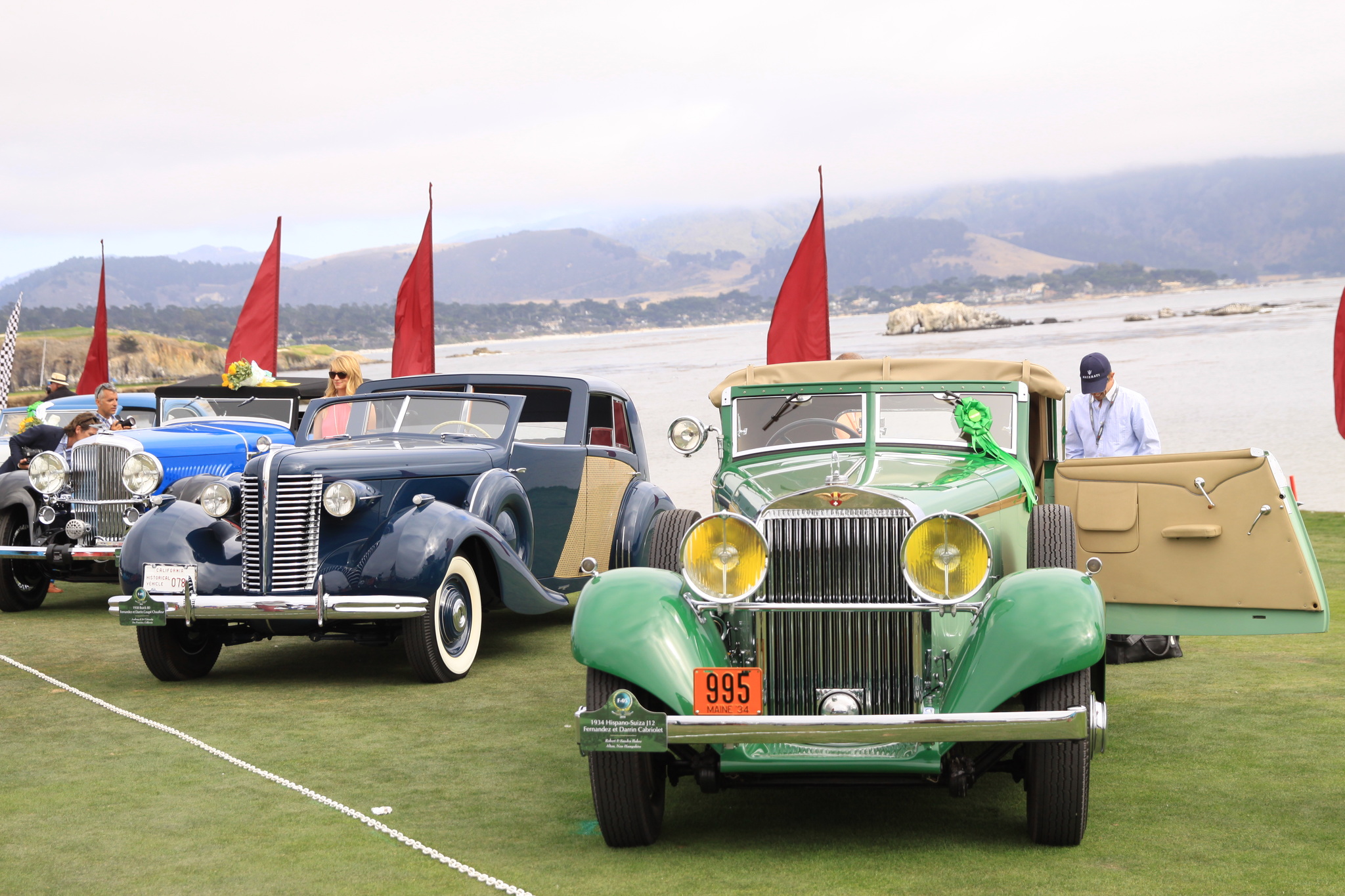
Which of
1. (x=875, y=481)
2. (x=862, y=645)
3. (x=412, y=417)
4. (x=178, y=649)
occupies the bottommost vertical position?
(x=178, y=649)

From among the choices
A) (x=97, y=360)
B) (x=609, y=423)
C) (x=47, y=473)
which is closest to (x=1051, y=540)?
(x=609, y=423)

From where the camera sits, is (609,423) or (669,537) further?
(609,423)

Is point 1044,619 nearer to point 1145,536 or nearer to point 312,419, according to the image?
point 1145,536

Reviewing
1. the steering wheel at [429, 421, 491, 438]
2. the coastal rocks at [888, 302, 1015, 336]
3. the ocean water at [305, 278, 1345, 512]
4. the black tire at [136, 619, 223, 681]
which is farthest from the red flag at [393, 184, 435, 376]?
the coastal rocks at [888, 302, 1015, 336]

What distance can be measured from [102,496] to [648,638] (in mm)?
7645

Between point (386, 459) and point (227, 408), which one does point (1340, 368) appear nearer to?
point (386, 459)

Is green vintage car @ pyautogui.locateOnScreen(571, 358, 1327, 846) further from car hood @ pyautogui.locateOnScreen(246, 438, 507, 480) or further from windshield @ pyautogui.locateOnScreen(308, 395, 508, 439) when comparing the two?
windshield @ pyautogui.locateOnScreen(308, 395, 508, 439)

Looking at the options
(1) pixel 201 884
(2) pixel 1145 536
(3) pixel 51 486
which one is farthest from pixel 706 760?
(3) pixel 51 486

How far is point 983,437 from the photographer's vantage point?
594 centimetres

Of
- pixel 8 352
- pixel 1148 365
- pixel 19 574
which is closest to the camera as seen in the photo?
pixel 19 574

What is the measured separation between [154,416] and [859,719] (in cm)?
1169

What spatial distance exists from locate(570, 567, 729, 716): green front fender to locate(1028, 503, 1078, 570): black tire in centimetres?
156

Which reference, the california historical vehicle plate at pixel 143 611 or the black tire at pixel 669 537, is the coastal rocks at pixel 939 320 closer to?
the california historical vehicle plate at pixel 143 611

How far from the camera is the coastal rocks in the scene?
113m
